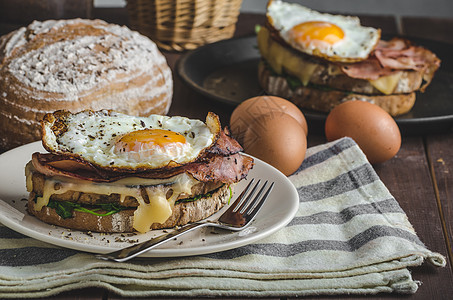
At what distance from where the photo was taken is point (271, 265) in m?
1.83

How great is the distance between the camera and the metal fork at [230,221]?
1.69 meters

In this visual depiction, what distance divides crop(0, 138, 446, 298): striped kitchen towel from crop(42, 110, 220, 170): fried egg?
303mm

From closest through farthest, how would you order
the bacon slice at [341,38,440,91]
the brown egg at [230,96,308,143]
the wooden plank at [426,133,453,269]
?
the wooden plank at [426,133,453,269]
the brown egg at [230,96,308,143]
the bacon slice at [341,38,440,91]

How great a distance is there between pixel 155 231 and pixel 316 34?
1.74m

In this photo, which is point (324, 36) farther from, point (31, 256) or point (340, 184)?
point (31, 256)

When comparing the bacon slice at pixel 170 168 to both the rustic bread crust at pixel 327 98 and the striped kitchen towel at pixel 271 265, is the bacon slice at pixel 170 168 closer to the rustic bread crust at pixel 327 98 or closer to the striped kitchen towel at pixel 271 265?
the striped kitchen towel at pixel 271 265

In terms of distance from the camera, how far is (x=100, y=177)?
1.85m

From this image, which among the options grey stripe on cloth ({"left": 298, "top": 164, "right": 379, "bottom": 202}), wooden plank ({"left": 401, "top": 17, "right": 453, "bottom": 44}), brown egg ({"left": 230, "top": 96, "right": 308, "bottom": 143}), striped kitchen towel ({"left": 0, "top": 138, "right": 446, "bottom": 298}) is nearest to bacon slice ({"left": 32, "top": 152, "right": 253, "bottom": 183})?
striped kitchen towel ({"left": 0, "top": 138, "right": 446, "bottom": 298})

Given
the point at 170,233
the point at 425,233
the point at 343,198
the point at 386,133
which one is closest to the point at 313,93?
the point at 386,133

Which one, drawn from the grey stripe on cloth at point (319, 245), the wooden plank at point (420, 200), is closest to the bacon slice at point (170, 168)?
the grey stripe on cloth at point (319, 245)

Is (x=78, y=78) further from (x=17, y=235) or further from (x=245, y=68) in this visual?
(x=245, y=68)

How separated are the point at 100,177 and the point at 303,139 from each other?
3.25 ft

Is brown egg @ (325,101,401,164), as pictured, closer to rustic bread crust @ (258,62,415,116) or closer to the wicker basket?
rustic bread crust @ (258,62,415,116)

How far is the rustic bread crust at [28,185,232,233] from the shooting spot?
1.90 meters
